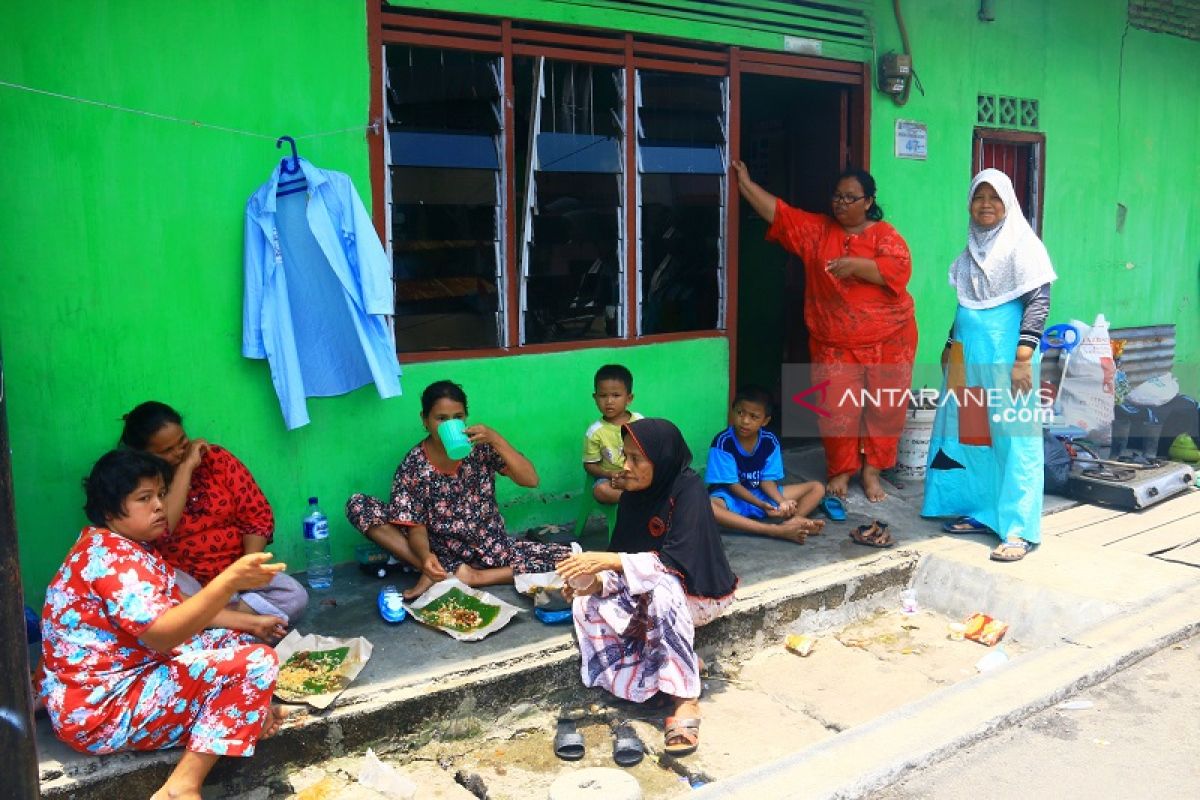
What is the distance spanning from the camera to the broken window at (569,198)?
4980 mm

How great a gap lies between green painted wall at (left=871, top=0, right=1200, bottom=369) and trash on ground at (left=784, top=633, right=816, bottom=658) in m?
3.20

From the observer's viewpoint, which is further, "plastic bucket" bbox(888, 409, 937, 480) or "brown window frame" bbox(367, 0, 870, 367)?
"plastic bucket" bbox(888, 409, 937, 480)

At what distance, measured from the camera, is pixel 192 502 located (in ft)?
12.5

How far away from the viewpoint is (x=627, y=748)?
135 inches

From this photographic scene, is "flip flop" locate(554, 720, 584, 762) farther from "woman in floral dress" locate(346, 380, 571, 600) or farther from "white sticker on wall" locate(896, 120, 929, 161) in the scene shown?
"white sticker on wall" locate(896, 120, 929, 161)

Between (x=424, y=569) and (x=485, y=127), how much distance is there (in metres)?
2.13

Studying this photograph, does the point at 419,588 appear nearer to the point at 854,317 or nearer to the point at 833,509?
the point at 833,509

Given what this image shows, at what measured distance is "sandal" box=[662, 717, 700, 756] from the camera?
11.3 feet

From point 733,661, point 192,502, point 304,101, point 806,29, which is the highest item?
point 806,29

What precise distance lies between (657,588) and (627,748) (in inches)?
22.0

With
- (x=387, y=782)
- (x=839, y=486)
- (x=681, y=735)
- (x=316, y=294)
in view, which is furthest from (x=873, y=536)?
(x=316, y=294)

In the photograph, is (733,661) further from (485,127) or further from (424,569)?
(485,127)

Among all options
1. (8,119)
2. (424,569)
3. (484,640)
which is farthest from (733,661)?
(8,119)

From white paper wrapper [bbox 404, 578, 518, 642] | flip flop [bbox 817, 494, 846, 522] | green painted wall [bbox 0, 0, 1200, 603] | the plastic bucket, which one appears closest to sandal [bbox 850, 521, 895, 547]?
flip flop [bbox 817, 494, 846, 522]
